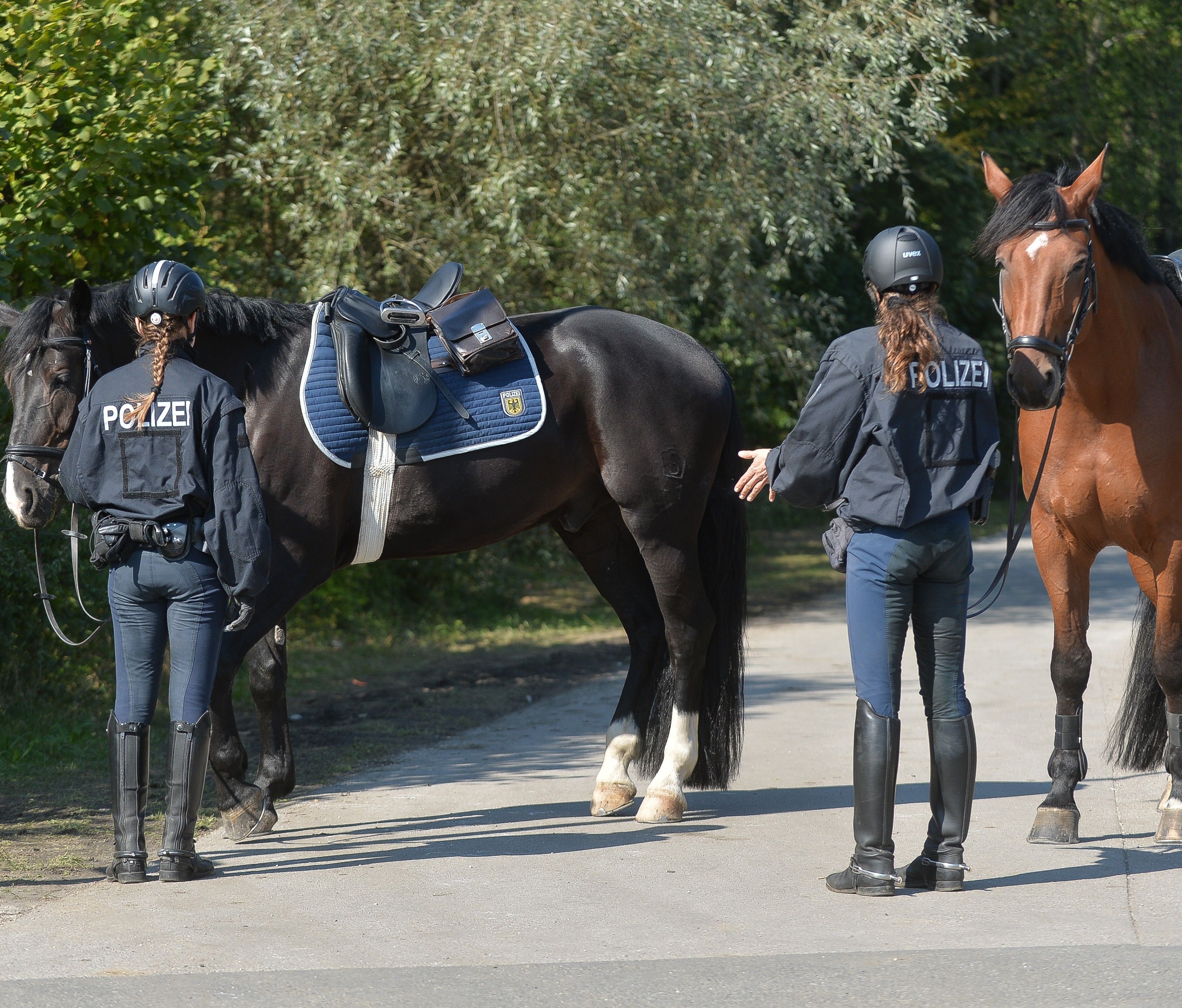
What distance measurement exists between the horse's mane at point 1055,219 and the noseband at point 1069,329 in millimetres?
43

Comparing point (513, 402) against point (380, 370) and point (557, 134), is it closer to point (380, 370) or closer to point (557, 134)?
point (380, 370)

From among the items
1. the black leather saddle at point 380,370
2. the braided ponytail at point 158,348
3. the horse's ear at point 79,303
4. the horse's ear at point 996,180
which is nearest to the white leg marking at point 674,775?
the black leather saddle at point 380,370

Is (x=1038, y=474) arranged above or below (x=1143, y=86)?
below

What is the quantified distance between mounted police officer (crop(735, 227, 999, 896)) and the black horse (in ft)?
4.61

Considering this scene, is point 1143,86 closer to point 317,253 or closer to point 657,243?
point 657,243

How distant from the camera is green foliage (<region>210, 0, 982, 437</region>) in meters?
9.61

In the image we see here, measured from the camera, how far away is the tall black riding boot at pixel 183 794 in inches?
182

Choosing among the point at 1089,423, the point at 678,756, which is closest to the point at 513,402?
the point at 678,756

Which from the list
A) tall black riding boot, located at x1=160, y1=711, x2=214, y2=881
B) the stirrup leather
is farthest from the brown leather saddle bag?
the stirrup leather

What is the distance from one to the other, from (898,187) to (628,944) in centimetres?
1770

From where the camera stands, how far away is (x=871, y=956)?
390 centimetres

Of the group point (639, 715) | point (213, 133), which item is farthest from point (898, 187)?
point (639, 715)

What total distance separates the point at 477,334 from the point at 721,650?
1.74m

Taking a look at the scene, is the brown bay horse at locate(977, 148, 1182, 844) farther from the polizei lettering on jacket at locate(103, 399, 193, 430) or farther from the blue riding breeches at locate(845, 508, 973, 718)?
the polizei lettering on jacket at locate(103, 399, 193, 430)
